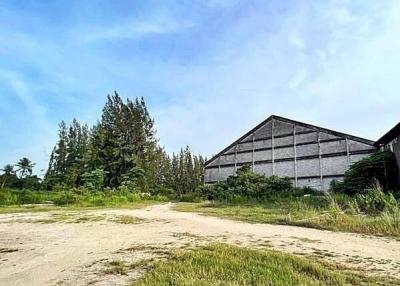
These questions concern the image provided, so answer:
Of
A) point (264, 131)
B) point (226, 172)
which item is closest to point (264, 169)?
point (264, 131)

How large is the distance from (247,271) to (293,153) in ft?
83.9

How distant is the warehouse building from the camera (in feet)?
89.6

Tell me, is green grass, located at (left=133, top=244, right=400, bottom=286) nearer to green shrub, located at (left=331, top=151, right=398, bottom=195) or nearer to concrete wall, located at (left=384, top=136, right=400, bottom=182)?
green shrub, located at (left=331, top=151, right=398, bottom=195)

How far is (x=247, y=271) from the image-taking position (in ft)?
16.5

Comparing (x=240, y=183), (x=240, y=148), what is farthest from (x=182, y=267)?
(x=240, y=148)

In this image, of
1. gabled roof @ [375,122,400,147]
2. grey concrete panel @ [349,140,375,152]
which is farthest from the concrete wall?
grey concrete panel @ [349,140,375,152]

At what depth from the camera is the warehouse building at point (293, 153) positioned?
27.3 meters

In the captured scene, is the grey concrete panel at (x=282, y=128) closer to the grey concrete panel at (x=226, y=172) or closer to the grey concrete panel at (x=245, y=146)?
the grey concrete panel at (x=245, y=146)

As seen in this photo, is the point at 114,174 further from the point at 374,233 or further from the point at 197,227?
the point at 374,233

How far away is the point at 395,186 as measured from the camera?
2047 centimetres

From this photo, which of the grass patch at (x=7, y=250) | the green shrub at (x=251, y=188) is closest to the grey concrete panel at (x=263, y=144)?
the green shrub at (x=251, y=188)

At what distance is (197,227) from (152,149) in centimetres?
3370

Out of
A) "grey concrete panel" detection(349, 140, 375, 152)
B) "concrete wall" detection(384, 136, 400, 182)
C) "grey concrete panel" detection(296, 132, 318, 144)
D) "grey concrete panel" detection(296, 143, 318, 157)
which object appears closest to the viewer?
"concrete wall" detection(384, 136, 400, 182)

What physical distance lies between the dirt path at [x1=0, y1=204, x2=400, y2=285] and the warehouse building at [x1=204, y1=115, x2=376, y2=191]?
62.5 ft
